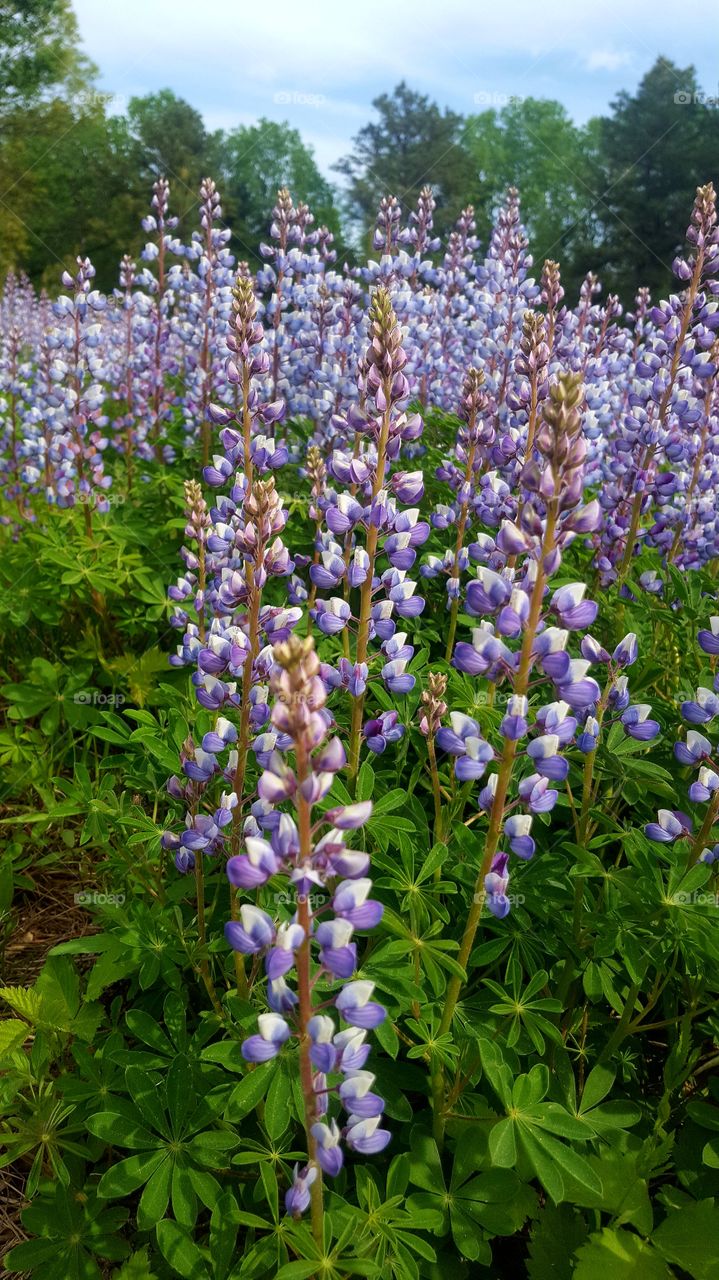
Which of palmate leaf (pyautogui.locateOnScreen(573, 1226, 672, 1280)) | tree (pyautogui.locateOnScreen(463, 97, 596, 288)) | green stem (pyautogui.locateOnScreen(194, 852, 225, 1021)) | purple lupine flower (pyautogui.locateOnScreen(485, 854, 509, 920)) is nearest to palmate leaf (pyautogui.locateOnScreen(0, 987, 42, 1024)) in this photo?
green stem (pyautogui.locateOnScreen(194, 852, 225, 1021))

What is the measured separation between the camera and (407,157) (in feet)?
151

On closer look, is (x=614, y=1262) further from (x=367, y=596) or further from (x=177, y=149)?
(x=177, y=149)

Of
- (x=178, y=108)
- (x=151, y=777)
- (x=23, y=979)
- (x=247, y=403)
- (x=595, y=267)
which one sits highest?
(x=178, y=108)

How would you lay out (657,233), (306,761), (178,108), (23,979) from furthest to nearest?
(178,108) < (657,233) < (23,979) < (306,761)

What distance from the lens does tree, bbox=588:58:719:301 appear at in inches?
1302

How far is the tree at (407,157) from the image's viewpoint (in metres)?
42.7

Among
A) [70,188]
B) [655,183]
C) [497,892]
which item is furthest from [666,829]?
[70,188]

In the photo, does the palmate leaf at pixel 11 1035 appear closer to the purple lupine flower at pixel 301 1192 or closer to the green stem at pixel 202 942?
the green stem at pixel 202 942

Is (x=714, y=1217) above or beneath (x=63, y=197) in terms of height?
beneath

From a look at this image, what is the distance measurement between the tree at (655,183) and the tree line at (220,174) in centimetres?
6

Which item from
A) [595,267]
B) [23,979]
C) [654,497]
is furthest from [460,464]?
A: [595,267]

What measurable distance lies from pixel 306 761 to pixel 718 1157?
5.52 ft

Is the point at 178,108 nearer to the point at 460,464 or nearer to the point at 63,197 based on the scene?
the point at 63,197

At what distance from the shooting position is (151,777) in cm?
285
